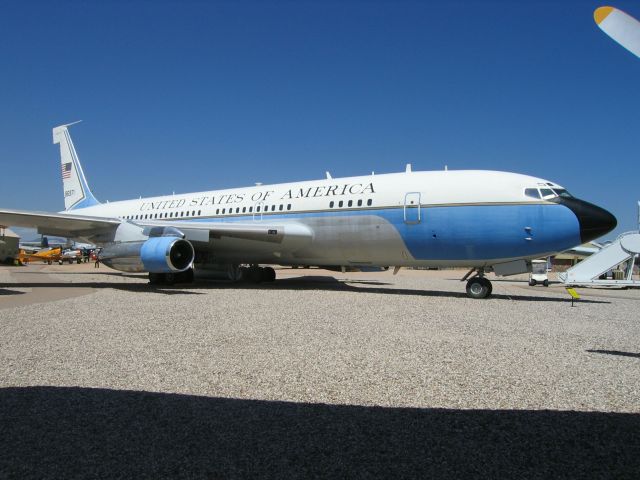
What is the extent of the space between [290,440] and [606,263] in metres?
16.9

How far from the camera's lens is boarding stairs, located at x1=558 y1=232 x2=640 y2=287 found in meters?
16.0

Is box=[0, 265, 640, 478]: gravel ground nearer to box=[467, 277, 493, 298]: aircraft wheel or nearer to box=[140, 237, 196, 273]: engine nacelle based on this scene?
box=[467, 277, 493, 298]: aircraft wheel

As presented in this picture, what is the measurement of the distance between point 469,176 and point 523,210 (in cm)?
174

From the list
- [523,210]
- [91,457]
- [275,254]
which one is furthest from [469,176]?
[91,457]

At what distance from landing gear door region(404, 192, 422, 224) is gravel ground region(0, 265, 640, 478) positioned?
17.9ft

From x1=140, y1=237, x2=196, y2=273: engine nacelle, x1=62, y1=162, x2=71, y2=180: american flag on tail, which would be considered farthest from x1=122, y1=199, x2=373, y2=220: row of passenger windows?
x1=62, y1=162, x2=71, y2=180: american flag on tail

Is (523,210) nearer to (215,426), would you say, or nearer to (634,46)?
(634,46)

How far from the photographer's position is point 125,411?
3660mm

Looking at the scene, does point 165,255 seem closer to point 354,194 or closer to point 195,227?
point 195,227

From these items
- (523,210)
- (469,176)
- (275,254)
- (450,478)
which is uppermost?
(469,176)

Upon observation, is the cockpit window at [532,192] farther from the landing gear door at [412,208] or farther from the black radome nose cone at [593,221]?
the landing gear door at [412,208]

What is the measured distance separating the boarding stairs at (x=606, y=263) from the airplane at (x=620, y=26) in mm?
14398

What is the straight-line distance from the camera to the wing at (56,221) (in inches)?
569

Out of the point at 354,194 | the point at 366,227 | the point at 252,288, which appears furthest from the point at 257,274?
the point at 366,227
